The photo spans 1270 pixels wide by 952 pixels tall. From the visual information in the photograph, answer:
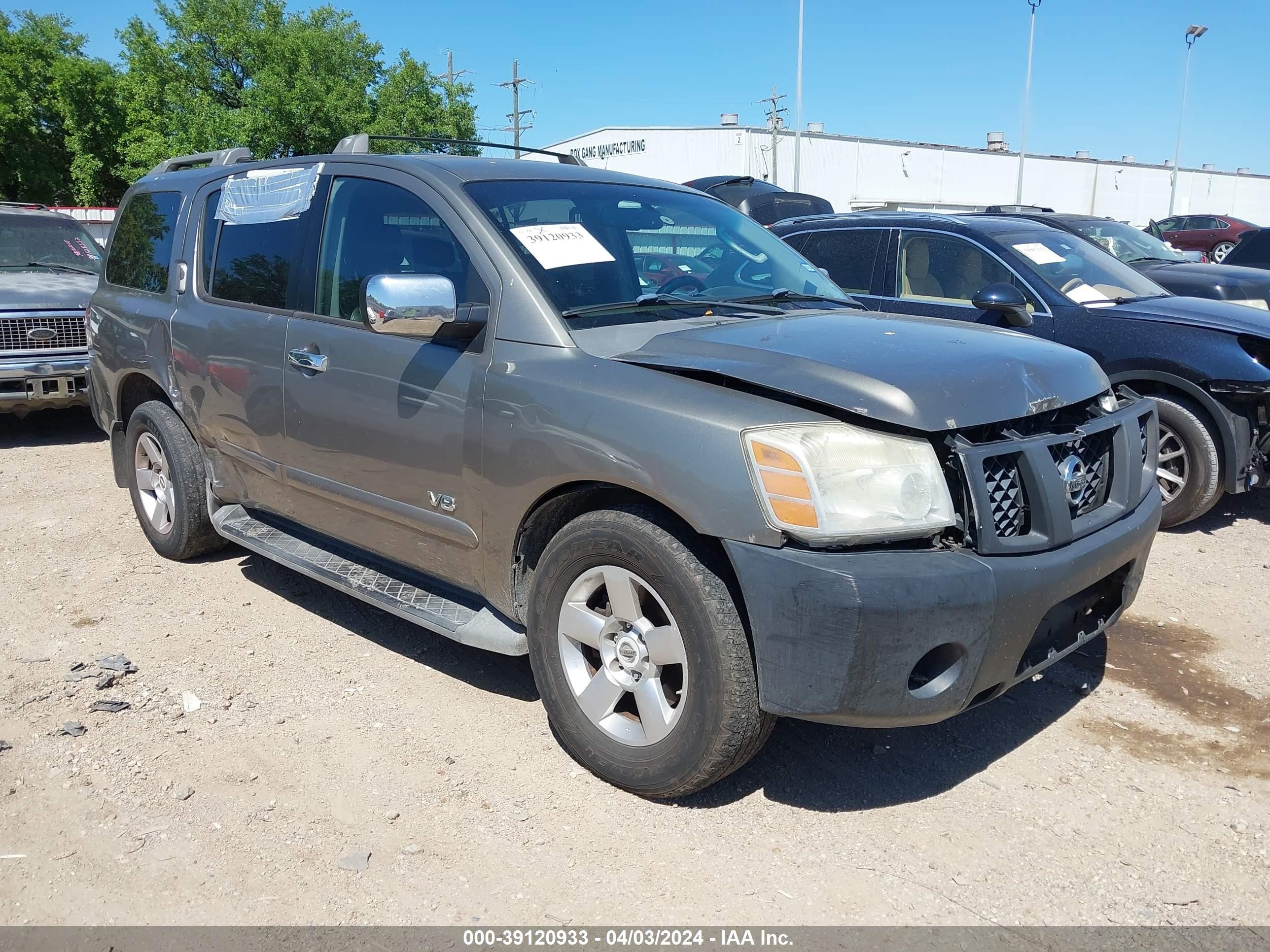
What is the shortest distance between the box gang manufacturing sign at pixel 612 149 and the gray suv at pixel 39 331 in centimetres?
4140

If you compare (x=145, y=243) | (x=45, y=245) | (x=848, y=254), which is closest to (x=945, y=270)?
(x=848, y=254)

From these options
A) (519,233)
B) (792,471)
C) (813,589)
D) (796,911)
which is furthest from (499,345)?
(796,911)

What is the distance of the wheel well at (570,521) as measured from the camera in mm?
2648

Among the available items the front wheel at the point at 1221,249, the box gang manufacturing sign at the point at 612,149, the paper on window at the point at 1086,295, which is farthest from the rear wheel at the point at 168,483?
the box gang manufacturing sign at the point at 612,149

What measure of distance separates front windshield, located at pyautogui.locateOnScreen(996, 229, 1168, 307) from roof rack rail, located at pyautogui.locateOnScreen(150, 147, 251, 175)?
4.48 m

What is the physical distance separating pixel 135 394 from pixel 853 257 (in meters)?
4.58

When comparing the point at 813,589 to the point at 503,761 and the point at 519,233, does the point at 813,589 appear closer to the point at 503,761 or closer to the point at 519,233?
the point at 503,761

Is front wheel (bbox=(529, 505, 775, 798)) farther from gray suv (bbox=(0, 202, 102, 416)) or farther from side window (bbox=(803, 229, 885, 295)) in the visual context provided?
gray suv (bbox=(0, 202, 102, 416))

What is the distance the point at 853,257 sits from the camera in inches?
268

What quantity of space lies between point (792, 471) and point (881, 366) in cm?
47

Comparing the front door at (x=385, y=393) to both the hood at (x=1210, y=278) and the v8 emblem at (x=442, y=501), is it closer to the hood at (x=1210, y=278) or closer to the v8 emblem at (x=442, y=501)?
the v8 emblem at (x=442, y=501)

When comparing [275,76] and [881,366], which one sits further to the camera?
[275,76]

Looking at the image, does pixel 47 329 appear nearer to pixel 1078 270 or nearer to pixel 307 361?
pixel 307 361

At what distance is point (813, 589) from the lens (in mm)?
2408
